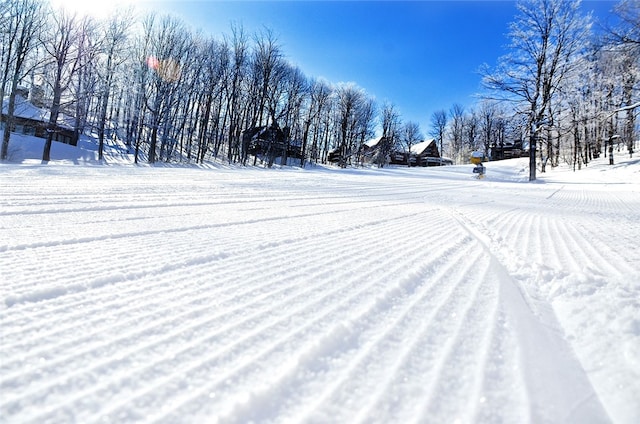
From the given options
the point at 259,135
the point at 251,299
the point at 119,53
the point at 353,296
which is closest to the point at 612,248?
the point at 353,296

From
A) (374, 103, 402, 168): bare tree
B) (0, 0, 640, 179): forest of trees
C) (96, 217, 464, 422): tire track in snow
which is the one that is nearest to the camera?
(96, 217, 464, 422): tire track in snow

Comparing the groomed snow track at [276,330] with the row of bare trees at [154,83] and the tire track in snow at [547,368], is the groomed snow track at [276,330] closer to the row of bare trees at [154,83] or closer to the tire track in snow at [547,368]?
the tire track in snow at [547,368]

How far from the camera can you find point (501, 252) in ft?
5.98

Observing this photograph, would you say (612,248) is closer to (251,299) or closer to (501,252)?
(501,252)

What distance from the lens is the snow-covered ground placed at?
61 centimetres

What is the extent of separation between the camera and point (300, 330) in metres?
0.85

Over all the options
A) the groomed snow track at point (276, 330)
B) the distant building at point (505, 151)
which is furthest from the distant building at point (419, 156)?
the groomed snow track at point (276, 330)

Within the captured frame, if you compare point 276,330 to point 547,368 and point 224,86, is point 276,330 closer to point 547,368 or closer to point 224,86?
point 547,368

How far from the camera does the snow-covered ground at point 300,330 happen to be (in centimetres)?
61

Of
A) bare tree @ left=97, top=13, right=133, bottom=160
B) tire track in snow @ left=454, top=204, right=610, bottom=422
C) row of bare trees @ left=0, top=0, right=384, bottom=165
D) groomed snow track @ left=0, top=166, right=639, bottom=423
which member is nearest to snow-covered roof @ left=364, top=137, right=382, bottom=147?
row of bare trees @ left=0, top=0, right=384, bottom=165

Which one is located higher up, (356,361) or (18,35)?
(18,35)

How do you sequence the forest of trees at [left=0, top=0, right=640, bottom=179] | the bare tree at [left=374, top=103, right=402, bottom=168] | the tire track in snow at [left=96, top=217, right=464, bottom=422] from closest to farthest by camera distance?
the tire track in snow at [left=96, top=217, right=464, bottom=422] < the forest of trees at [left=0, top=0, right=640, bottom=179] < the bare tree at [left=374, top=103, right=402, bottom=168]

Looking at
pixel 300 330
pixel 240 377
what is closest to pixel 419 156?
pixel 300 330

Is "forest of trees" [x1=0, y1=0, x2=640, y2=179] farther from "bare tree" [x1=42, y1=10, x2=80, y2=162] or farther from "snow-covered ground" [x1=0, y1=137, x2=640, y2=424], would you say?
"snow-covered ground" [x1=0, y1=137, x2=640, y2=424]
